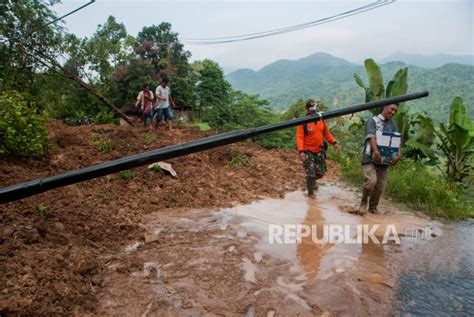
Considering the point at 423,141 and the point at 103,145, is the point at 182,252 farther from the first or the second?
the point at 423,141

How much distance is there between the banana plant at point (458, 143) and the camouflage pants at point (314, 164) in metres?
3.66

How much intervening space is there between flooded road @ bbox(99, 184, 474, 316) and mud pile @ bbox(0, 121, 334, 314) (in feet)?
0.95

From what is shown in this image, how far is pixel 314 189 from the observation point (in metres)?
7.00

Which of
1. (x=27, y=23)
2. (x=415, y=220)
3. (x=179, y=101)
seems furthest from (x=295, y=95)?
(x=415, y=220)

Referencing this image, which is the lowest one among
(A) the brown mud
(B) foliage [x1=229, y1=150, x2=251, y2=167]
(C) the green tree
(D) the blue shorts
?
(A) the brown mud

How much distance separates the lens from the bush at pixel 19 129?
516cm

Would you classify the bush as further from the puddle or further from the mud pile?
the puddle

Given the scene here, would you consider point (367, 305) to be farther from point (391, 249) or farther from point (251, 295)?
point (391, 249)

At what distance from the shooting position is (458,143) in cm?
803

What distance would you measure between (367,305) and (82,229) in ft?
10.8

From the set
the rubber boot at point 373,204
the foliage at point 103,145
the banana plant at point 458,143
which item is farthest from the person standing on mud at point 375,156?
the foliage at point 103,145

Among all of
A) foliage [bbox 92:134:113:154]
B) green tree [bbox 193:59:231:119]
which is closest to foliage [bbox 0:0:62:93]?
foliage [bbox 92:134:113:154]

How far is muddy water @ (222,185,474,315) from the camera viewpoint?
9.54ft
